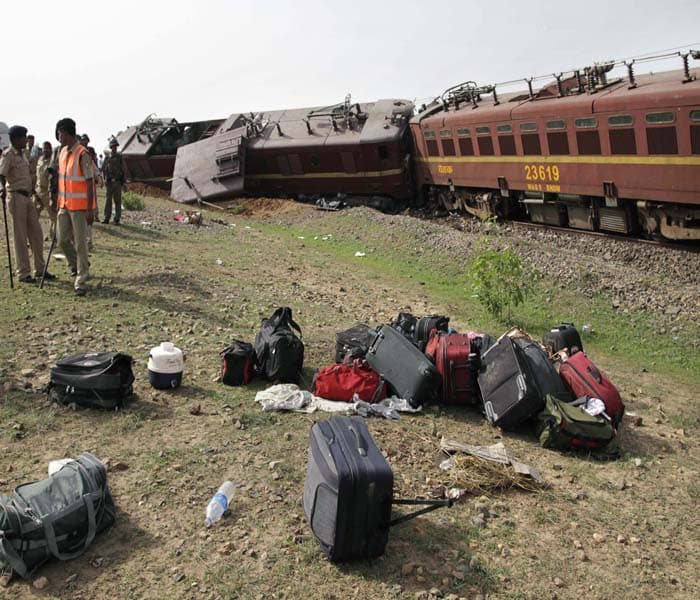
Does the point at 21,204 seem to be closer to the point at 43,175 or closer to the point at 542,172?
the point at 43,175

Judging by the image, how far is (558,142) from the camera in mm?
16391

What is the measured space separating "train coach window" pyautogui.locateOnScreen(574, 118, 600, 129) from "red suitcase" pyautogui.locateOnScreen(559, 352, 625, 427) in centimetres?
948

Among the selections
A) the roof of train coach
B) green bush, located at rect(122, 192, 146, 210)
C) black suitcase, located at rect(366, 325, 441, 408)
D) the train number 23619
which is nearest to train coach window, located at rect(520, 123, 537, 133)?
the roof of train coach

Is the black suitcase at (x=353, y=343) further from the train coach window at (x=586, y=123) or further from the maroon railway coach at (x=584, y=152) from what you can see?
the train coach window at (x=586, y=123)

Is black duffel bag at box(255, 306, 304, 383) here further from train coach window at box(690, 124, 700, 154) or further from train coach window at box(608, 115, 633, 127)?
train coach window at box(608, 115, 633, 127)

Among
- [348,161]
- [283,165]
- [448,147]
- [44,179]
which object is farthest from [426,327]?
[283,165]

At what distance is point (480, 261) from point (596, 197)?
251 inches

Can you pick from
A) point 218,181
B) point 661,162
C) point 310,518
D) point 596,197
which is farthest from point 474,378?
point 218,181

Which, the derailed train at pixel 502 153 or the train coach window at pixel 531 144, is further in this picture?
the train coach window at pixel 531 144

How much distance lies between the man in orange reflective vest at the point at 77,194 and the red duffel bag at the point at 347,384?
413 centimetres

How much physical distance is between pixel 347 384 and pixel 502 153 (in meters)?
13.0

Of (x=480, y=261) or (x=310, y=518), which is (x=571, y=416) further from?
(x=480, y=261)

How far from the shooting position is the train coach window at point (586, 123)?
49.8ft

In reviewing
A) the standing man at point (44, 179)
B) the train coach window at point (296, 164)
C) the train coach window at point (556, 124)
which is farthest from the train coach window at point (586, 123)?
the train coach window at point (296, 164)
